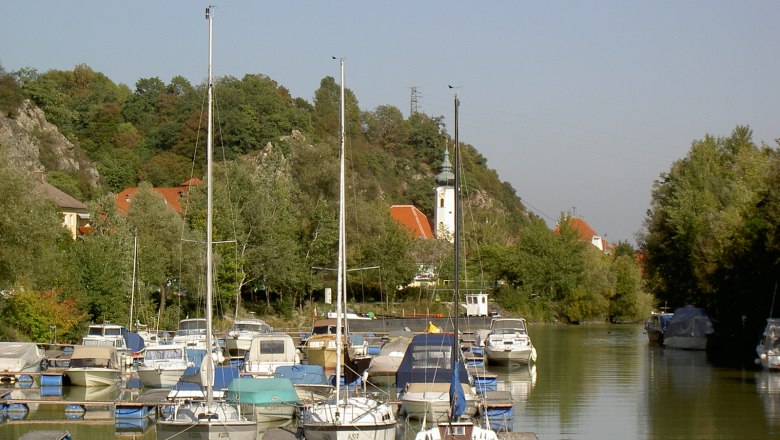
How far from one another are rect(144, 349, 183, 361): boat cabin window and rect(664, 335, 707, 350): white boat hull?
34037 mm

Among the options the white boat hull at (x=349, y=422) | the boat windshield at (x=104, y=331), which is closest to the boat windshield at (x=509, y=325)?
the boat windshield at (x=104, y=331)

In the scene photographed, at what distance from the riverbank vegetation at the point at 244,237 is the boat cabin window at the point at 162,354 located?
356 inches

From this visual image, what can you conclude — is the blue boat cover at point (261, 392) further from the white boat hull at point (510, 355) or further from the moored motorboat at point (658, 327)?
the moored motorboat at point (658, 327)

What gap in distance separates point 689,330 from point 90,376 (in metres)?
38.0

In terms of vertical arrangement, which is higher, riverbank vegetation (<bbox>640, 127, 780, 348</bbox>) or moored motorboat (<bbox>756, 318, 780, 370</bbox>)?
riverbank vegetation (<bbox>640, 127, 780, 348</bbox>)

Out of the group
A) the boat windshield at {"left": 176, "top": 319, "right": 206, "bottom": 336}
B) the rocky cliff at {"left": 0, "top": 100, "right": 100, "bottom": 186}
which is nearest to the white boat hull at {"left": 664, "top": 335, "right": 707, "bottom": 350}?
the boat windshield at {"left": 176, "top": 319, "right": 206, "bottom": 336}

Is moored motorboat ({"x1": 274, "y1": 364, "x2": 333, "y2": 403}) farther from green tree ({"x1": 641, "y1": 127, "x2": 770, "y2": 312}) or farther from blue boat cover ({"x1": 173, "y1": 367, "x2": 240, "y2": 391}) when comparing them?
green tree ({"x1": 641, "y1": 127, "x2": 770, "y2": 312})

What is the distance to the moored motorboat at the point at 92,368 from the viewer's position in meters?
42.2

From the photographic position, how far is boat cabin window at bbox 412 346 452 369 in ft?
118

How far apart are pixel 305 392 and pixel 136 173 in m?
107

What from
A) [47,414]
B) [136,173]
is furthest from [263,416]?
[136,173]

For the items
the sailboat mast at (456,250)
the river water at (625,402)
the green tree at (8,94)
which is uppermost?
the green tree at (8,94)

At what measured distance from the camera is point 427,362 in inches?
1416

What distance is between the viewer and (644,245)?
8862 centimetres
